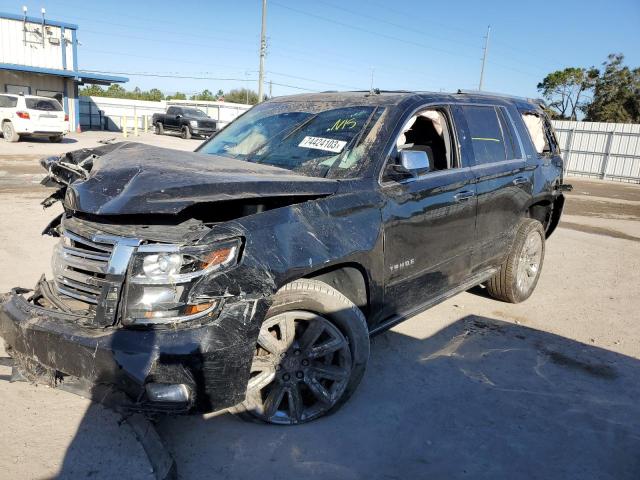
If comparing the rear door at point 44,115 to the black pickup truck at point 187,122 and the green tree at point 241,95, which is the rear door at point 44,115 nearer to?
the black pickup truck at point 187,122

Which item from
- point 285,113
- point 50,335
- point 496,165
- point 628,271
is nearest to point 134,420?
point 50,335

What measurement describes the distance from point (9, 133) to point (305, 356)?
23388 millimetres

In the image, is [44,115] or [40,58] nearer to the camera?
[44,115]

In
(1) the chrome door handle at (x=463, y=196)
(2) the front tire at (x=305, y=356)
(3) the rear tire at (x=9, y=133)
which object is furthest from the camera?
(3) the rear tire at (x=9, y=133)

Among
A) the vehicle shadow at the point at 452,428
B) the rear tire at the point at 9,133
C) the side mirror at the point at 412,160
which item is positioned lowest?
the vehicle shadow at the point at 452,428

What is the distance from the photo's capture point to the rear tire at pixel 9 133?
2144 cm

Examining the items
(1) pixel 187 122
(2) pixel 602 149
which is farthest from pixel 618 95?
(1) pixel 187 122

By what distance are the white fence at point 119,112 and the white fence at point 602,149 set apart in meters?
21.3

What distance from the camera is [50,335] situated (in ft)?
8.30

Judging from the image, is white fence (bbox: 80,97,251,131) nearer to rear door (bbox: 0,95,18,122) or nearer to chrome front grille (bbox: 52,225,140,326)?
rear door (bbox: 0,95,18,122)

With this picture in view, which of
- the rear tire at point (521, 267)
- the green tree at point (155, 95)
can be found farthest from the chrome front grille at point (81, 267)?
the green tree at point (155, 95)

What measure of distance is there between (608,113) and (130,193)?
1754 inches

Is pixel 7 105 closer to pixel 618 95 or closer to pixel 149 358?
pixel 149 358

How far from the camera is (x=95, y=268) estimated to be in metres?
2.62
